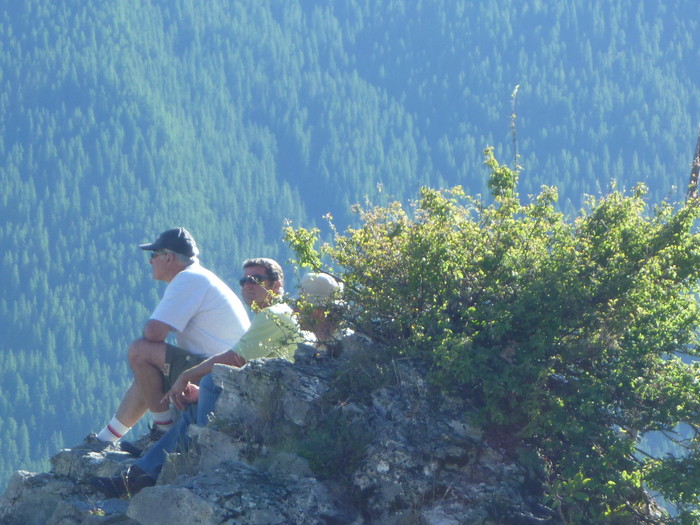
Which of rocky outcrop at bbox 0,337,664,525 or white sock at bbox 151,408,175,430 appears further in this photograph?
white sock at bbox 151,408,175,430

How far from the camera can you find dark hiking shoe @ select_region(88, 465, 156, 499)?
19.6 feet

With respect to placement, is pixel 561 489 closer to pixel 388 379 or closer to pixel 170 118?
pixel 388 379

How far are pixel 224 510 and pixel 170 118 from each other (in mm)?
69647

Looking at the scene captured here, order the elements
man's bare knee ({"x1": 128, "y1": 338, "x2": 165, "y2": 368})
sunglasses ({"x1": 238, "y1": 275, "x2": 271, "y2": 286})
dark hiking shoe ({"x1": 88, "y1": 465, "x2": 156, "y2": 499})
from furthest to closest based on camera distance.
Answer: sunglasses ({"x1": 238, "y1": 275, "x2": 271, "y2": 286}) < man's bare knee ({"x1": 128, "y1": 338, "x2": 165, "y2": 368}) < dark hiking shoe ({"x1": 88, "y1": 465, "x2": 156, "y2": 499})

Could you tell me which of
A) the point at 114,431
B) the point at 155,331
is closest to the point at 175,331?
the point at 155,331

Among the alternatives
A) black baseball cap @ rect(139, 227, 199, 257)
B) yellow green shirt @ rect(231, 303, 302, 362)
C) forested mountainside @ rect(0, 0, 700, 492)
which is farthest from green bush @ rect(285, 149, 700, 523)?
forested mountainside @ rect(0, 0, 700, 492)

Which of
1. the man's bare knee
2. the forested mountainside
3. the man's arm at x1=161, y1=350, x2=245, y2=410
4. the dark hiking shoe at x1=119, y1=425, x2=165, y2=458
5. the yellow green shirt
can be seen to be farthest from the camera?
the forested mountainside

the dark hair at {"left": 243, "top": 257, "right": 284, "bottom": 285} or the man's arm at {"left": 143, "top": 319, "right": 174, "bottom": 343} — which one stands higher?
the dark hair at {"left": 243, "top": 257, "right": 284, "bottom": 285}

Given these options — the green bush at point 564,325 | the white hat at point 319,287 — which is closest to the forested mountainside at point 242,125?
the white hat at point 319,287

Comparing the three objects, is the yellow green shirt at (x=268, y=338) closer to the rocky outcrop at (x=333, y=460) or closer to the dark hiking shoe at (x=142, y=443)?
the rocky outcrop at (x=333, y=460)

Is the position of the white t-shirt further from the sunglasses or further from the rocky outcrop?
the rocky outcrop

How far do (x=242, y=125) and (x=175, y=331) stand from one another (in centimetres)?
6635

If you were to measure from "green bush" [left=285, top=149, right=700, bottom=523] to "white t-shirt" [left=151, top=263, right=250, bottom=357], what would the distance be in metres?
1.21

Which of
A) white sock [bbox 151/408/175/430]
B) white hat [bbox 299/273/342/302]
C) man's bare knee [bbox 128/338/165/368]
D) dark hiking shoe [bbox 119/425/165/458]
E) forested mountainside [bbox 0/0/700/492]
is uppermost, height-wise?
forested mountainside [bbox 0/0/700/492]
